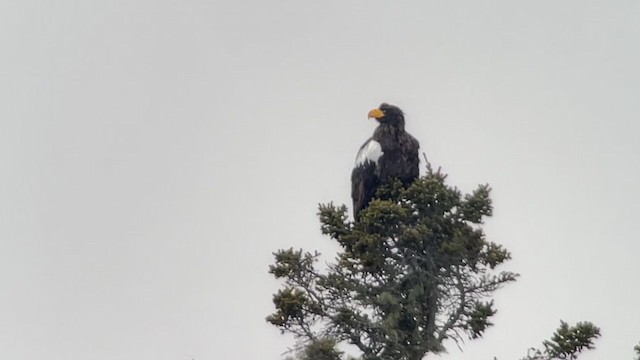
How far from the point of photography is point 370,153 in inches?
918

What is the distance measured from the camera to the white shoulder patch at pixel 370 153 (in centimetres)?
2315

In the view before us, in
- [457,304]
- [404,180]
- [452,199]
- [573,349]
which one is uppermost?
[404,180]

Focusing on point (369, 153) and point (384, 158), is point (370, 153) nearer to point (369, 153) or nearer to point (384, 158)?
point (369, 153)

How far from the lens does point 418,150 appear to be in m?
23.3

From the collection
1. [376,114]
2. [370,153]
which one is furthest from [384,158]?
[376,114]

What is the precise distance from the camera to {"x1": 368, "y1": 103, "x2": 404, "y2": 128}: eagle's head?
23.6 meters

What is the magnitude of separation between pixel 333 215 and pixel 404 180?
3.26m

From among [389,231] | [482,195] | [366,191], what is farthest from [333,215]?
[366,191]

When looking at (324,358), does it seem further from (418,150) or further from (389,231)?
(418,150)

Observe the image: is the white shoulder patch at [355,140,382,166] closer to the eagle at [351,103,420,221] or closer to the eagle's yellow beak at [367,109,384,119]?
the eagle at [351,103,420,221]

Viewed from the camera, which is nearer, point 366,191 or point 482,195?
point 482,195

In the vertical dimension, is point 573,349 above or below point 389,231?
below

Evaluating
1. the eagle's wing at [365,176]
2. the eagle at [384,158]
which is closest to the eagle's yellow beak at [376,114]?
the eagle at [384,158]

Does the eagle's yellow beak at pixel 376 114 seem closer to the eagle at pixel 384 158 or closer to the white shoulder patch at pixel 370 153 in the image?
the eagle at pixel 384 158
